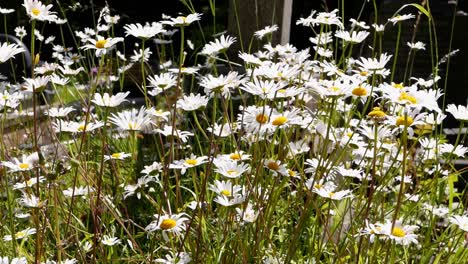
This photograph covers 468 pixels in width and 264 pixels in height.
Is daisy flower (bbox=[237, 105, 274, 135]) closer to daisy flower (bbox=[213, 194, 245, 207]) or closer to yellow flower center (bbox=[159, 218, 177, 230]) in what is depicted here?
daisy flower (bbox=[213, 194, 245, 207])

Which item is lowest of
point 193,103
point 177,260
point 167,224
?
point 177,260

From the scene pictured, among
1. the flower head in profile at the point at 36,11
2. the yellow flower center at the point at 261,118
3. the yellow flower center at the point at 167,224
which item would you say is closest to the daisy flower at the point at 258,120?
the yellow flower center at the point at 261,118

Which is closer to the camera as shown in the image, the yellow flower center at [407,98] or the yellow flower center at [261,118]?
the yellow flower center at [407,98]

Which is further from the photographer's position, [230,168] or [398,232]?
[230,168]

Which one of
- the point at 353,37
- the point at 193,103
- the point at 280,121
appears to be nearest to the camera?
the point at 280,121

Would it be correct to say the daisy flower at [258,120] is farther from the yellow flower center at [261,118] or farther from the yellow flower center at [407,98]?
the yellow flower center at [407,98]

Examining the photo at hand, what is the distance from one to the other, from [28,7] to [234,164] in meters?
0.55

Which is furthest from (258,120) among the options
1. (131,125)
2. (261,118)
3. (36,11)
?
(36,11)

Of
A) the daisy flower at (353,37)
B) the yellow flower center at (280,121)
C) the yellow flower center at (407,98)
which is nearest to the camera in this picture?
the yellow flower center at (407,98)

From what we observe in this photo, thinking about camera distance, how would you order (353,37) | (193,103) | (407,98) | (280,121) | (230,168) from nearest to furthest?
(407,98) → (280,121) → (230,168) → (193,103) → (353,37)

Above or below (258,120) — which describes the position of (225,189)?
below

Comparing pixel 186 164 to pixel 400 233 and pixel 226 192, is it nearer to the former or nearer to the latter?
pixel 226 192

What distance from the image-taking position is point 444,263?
4.95 ft

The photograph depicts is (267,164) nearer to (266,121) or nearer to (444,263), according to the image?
(266,121)
